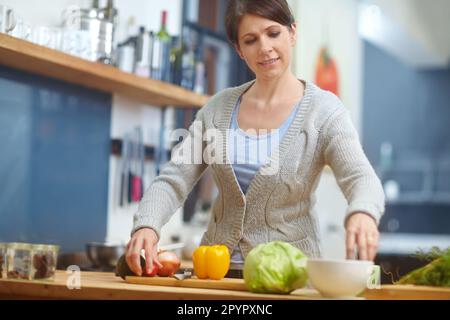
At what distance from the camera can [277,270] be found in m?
1.68

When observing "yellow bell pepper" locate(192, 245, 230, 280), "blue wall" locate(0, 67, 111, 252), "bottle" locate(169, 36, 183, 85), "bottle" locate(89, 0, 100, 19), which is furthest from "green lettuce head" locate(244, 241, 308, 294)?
"bottle" locate(169, 36, 183, 85)

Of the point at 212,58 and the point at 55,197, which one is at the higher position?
the point at 212,58

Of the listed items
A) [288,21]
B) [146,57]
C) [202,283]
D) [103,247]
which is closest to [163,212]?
[202,283]

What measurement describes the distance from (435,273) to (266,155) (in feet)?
1.75

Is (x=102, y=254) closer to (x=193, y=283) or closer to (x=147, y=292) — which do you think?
(x=193, y=283)

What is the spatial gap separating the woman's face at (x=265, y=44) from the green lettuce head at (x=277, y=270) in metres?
0.57

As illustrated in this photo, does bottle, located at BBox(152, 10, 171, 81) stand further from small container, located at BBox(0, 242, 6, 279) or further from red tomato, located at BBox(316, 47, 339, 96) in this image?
red tomato, located at BBox(316, 47, 339, 96)

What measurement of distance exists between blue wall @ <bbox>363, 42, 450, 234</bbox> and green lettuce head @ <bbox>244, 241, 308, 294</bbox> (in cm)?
740

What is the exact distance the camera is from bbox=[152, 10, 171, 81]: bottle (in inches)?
147

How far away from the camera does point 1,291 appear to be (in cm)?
200

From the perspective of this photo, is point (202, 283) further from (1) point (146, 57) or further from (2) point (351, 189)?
(1) point (146, 57)

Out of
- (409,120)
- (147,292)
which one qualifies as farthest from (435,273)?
(409,120)

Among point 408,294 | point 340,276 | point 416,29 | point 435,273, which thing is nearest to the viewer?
point 340,276
